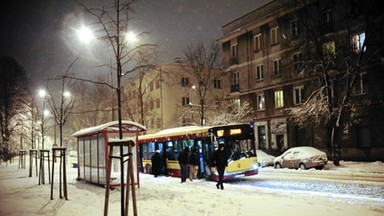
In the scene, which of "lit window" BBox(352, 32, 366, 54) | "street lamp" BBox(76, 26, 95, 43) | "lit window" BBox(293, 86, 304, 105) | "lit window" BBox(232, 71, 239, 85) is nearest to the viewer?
"street lamp" BBox(76, 26, 95, 43)

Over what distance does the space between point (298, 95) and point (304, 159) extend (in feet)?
44.6

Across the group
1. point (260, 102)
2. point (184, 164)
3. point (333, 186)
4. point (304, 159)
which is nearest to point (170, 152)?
point (184, 164)

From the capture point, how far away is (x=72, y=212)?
10617mm

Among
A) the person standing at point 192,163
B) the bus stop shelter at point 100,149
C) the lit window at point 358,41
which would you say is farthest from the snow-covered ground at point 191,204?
the lit window at point 358,41

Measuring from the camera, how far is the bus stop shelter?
1655 centimetres

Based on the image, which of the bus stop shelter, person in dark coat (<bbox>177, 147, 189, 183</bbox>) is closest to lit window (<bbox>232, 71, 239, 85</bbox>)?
person in dark coat (<bbox>177, 147, 189, 183</bbox>)

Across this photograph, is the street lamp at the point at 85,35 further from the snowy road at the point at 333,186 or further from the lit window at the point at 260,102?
the lit window at the point at 260,102

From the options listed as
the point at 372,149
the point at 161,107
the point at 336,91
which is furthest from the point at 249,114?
the point at 161,107

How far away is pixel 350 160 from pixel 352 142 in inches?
60.1

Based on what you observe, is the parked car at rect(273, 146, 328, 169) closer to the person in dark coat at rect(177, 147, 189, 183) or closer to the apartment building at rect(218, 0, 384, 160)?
the apartment building at rect(218, 0, 384, 160)

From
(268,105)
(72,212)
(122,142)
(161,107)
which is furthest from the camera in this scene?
(161,107)

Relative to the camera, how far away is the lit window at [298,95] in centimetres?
3847

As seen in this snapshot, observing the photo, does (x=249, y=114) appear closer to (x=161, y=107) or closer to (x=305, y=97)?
(x=305, y=97)

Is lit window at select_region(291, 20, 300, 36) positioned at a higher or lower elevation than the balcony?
higher
